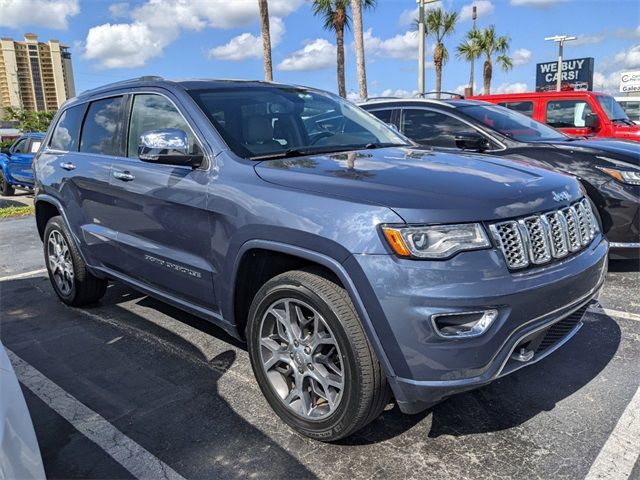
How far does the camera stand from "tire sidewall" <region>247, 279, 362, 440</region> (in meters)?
2.41

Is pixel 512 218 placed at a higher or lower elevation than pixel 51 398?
higher

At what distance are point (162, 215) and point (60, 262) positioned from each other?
2.12 meters

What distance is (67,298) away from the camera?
495 centimetres

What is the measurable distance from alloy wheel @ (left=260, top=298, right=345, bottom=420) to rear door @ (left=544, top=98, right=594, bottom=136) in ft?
26.6

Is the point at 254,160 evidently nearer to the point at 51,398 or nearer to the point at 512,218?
the point at 512,218

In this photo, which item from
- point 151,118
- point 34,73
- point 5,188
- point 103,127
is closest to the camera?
point 151,118

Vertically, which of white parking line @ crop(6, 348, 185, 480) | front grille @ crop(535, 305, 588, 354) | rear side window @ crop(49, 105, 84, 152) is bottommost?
white parking line @ crop(6, 348, 185, 480)

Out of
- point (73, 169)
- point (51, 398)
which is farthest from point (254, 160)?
point (73, 169)

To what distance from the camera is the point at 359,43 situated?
789 inches

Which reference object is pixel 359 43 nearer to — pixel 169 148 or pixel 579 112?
pixel 579 112

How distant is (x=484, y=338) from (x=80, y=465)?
1998 millimetres

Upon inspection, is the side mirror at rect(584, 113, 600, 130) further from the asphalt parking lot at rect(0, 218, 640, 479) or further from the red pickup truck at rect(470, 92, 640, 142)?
the asphalt parking lot at rect(0, 218, 640, 479)

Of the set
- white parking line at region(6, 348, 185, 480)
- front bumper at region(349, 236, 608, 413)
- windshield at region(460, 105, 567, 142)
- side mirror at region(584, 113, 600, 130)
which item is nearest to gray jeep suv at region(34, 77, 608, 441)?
front bumper at region(349, 236, 608, 413)

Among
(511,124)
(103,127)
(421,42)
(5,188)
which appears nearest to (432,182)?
(103,127)
